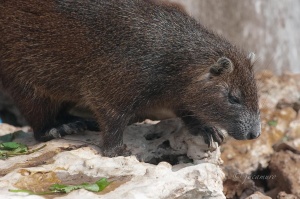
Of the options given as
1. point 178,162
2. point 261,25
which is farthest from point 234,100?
point 261,25

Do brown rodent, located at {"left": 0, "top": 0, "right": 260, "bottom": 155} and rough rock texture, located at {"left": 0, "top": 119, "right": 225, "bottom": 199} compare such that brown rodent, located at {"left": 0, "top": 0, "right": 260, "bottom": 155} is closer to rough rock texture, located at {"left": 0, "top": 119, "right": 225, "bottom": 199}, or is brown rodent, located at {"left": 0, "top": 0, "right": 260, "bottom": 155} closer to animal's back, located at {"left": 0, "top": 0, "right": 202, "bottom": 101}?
animal's back, located at {"left": 0, "top": 0, "right": 202, "bottom": 101}

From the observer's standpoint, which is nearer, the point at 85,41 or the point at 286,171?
the point at 85,41

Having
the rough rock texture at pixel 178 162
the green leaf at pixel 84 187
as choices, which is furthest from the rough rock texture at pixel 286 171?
the green leaf at pixel 84 187

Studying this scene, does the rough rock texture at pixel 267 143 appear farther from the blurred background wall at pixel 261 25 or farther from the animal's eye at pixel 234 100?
the blurred background wall at pixel 261 25

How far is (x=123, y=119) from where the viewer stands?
901 cm

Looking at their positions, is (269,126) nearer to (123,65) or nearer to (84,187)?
(123,65)

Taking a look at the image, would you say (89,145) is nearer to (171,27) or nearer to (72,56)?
(72,56)

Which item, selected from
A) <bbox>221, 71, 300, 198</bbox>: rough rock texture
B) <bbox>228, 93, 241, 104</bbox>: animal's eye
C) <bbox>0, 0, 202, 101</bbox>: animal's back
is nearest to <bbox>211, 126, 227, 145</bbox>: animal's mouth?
<bbox>228, 93, 241, 104</bbox>: animal's eye

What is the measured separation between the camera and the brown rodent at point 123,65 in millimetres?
8977

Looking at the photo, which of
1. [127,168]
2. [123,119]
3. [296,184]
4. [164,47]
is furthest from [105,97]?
[296,184]

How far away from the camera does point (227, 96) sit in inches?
355

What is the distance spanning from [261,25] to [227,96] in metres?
6.14

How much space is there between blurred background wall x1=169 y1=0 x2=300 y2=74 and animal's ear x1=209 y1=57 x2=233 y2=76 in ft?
15.5

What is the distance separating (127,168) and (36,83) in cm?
237
